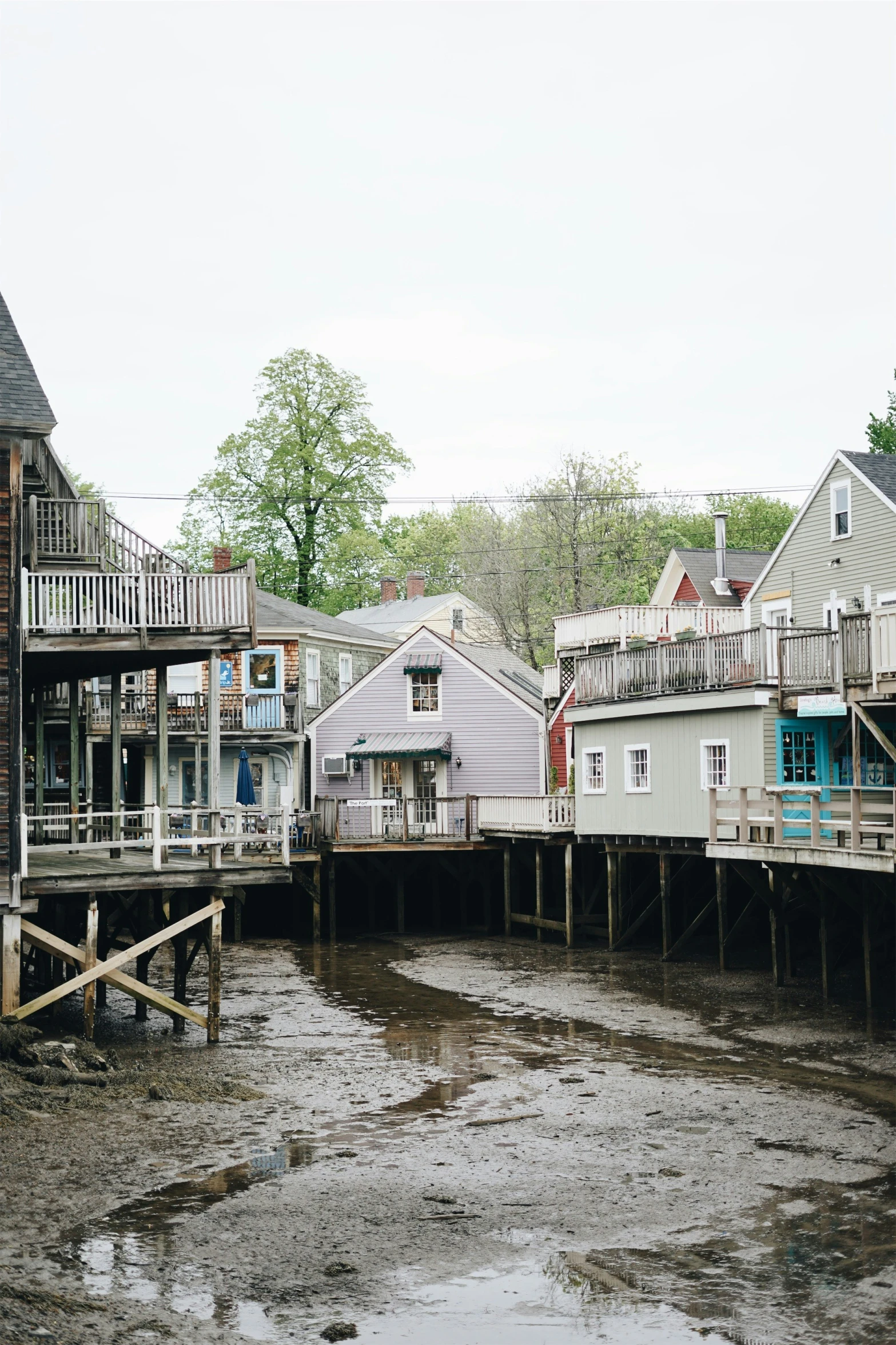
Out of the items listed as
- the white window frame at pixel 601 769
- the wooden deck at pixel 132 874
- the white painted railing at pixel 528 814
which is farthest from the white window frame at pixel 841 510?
the wooden deck at pixel 132 874

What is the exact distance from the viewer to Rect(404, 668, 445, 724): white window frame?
40438 millimetres

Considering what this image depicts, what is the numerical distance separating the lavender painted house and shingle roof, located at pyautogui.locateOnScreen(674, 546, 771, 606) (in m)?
5.84

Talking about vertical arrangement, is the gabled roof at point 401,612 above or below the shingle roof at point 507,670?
above

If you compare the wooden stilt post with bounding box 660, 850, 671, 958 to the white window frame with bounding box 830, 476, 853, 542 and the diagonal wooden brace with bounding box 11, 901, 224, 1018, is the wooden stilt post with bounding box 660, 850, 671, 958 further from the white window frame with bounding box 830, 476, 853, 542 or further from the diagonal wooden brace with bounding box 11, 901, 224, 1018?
the diagonal wooden brace with bounding box 11, 901, 224, 1018

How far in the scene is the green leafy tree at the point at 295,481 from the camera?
181 ft

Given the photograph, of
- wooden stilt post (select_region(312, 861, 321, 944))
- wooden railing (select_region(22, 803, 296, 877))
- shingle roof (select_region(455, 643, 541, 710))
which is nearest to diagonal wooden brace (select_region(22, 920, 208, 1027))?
wooden railing (select_region(22, 803, 296, 877))

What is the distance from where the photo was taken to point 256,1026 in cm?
2223

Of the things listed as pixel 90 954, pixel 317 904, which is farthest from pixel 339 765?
pixel 90 954

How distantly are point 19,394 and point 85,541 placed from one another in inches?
137

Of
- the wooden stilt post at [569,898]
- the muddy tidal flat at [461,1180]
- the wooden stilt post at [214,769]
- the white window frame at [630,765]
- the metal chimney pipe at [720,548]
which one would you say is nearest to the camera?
the muddy tidal flat at [461,1180]

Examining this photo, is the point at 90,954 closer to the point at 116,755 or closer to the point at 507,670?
the point at 116,755

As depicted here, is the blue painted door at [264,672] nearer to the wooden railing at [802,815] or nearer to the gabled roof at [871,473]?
the gabled roof at [871,473]

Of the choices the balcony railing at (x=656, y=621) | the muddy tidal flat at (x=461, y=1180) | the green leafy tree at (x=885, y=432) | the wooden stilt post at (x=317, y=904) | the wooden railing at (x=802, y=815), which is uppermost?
the green leafy tree at (x=885, y=432)

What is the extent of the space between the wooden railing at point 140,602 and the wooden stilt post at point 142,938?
4.80 m
